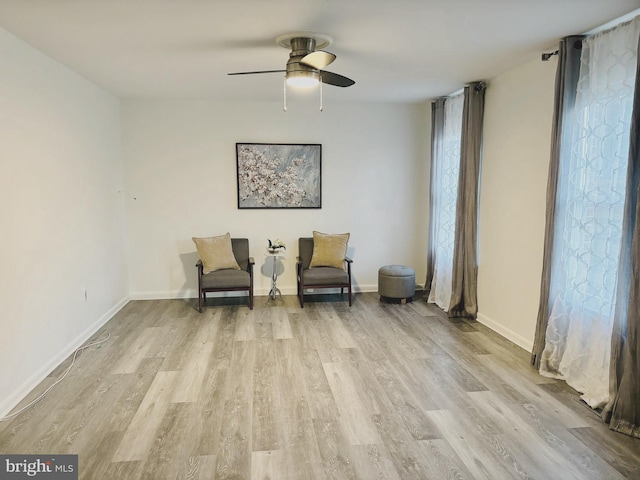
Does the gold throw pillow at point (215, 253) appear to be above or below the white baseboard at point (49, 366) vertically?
above

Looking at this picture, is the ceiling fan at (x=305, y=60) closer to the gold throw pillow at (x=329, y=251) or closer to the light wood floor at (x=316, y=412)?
the light wood floor at (x=316, y=412)

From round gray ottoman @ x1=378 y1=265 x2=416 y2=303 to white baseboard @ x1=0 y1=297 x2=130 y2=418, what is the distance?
3244mm

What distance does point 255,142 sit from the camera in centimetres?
558

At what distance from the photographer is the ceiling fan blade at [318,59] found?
2863mm

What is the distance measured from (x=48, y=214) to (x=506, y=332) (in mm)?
4248

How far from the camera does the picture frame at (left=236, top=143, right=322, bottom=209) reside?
18.3 feet

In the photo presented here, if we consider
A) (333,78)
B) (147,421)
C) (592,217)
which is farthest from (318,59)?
(147,421)

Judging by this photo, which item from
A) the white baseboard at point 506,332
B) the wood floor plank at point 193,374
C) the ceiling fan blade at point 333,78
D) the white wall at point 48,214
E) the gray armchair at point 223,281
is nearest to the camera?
the white wall at point 48,214

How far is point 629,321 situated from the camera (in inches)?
102

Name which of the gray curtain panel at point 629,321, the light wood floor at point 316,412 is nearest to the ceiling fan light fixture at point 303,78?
the gray curtain panel at point 629,321

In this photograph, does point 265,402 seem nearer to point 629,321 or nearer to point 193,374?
point 193,374

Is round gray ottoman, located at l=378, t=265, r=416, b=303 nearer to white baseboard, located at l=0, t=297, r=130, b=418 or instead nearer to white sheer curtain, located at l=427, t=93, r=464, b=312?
white sheer curtain, located at l=427, t=93, r=464, b=312

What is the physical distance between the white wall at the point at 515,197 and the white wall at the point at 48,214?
4.06m

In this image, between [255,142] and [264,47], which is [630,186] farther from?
[255,142]
